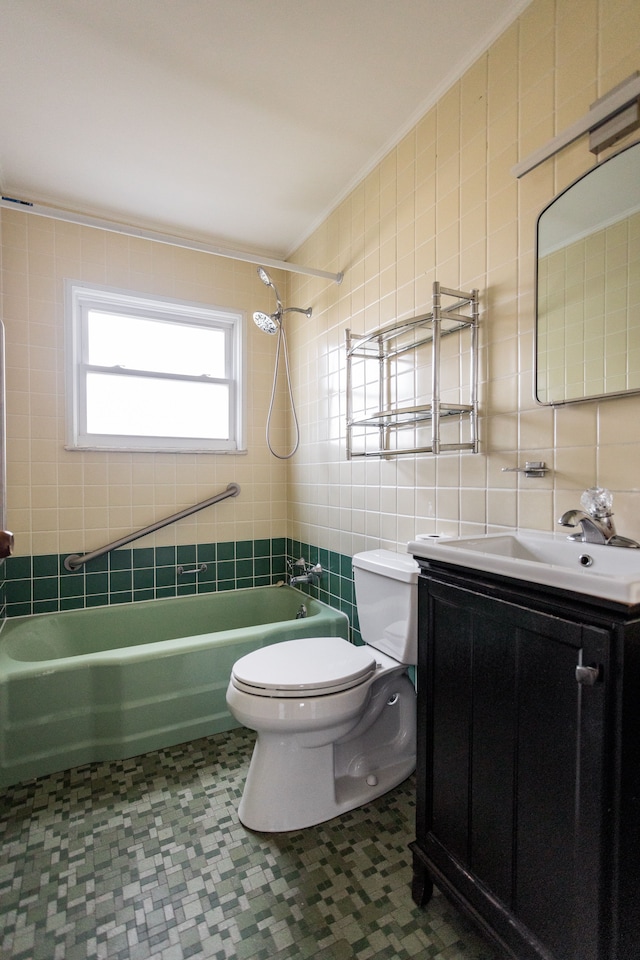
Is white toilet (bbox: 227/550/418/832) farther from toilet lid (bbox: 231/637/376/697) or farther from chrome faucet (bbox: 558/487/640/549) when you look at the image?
chrome faucet (bbox: 558/487/640/549)

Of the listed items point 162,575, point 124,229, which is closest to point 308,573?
point 162,575

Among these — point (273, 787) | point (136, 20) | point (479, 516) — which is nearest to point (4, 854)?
point (273, 787)

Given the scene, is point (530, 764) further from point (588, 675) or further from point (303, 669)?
point (303, 669)

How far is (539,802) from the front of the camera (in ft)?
2.63

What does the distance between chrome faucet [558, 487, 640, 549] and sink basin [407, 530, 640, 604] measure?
0.08 ft

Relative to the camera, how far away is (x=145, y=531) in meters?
2.42

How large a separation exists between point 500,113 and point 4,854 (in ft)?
8.59

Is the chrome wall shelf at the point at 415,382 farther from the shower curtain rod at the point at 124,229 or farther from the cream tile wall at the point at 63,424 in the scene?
the cream tile wall at the point at 63,424

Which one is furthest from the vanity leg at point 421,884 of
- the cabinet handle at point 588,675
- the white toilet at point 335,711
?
the cabinet handle at point 588,675

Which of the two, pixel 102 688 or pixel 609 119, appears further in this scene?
pixel 102 688

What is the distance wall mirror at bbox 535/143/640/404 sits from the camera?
1017mm

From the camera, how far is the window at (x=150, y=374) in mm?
2373

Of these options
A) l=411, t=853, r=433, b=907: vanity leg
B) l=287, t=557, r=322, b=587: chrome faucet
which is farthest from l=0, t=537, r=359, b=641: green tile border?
l=411, t=853, r=433, b=907: vanity leg

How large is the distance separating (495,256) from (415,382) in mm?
490
